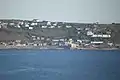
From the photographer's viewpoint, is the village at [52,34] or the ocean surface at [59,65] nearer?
the ocean surface at [59,65]

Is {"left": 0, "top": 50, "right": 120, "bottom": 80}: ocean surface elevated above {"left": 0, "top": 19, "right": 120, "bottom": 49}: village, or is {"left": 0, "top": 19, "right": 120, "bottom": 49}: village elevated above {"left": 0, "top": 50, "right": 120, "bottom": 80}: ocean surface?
{"left": 0, "top": 19, "right": 120, "bottom": 49}: village

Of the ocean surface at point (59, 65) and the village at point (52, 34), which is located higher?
the village at point (52, 34)

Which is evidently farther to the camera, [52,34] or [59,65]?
[59,65]

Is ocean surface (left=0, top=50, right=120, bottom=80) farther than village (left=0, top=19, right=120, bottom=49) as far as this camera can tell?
No

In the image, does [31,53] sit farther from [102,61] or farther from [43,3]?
[102,61]
